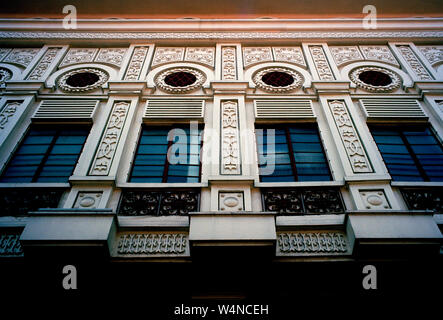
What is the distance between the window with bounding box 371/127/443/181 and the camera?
6.26 metres

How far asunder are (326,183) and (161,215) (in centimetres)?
259

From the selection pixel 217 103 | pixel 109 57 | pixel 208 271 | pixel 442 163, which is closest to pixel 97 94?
pixel 109 57

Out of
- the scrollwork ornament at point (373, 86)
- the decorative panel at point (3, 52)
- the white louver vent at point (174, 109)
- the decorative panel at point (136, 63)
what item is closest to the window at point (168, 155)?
the white louver vent at point (174, 109)

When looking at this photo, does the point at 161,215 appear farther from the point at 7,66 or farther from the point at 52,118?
the point at 7,66

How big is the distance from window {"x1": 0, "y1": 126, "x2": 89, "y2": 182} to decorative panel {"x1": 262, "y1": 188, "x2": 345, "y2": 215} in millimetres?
3465

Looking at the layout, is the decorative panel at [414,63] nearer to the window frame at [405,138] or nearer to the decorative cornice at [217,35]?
the decorative cornice at [217,35]

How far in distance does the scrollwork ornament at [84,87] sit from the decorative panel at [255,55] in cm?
338

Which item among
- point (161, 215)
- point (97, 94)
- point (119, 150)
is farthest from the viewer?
point (97, 94)

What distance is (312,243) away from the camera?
195 inches

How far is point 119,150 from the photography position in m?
6.34

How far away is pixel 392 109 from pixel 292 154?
2.52 metres

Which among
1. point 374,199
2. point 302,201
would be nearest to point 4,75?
point 302,201

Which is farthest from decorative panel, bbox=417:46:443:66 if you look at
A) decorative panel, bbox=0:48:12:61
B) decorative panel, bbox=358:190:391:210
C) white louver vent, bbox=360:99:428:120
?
decorative panel, bbox=0:48:12:61

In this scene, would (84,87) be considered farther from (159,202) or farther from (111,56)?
(159,202)
